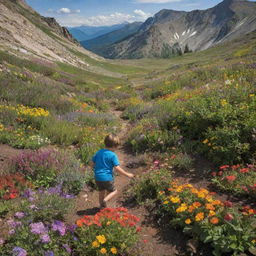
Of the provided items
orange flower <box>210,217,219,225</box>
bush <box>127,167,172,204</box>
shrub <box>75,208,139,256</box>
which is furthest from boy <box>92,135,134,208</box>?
orange flower <box>210,217,219,225</box>

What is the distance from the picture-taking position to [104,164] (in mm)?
5531

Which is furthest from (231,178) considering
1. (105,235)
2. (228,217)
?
(105,235)

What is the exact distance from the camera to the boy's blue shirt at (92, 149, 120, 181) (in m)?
5.48

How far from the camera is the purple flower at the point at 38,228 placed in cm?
401

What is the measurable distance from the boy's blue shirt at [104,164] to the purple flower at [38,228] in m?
1.67

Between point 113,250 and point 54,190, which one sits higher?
point 54,190

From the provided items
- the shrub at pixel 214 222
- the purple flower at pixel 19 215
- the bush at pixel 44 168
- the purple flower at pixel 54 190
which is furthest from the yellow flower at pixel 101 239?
the bush at pixel 44 168

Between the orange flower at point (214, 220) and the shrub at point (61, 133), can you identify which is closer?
the orange flower at point (214, 220)

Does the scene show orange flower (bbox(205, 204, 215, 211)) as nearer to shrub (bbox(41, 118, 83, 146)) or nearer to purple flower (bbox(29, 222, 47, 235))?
purple flower (bbox(29, 222, 47, 235))

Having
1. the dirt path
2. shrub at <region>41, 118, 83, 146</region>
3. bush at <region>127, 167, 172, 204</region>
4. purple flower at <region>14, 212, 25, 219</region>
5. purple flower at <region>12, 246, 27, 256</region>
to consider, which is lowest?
the dirt path

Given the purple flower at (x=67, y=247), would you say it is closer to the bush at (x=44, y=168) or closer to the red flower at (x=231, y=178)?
the bush at (x=44, y=168)

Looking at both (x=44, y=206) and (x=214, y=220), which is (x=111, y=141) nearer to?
(x=44, y=206)

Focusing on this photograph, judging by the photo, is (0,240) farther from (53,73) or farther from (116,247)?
(53,73)

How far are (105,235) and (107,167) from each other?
5.40 ft
